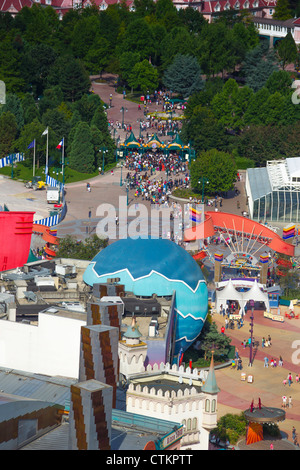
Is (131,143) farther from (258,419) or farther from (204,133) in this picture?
(258,419)

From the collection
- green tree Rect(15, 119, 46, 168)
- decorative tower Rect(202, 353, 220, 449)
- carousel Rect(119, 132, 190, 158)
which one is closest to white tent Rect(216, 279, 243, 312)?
decorative tower Rect(202, 353, 220, 449)

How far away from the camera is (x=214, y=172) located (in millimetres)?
157500

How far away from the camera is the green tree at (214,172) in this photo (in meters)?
158

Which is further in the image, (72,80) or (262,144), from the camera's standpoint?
(72,80)

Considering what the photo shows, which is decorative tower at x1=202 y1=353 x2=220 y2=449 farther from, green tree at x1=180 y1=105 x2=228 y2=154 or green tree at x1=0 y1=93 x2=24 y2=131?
green tree at x1=0 y1=93 x2=24 y2=131

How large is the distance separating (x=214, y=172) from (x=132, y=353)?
8325cm

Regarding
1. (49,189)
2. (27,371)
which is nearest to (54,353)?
(27,371)

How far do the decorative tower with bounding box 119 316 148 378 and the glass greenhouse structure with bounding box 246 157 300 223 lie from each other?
7207 centimetres

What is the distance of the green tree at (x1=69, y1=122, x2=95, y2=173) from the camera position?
168m

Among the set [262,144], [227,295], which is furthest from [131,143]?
[227,295]

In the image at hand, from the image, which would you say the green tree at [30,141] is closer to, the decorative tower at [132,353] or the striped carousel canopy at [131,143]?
the striped carousel canopy at [131,143]

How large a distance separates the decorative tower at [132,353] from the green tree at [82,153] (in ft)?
305

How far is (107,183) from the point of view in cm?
16488

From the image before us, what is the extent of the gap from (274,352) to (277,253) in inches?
1023
